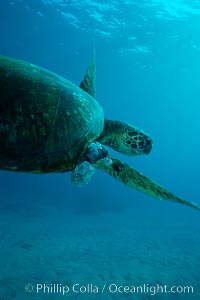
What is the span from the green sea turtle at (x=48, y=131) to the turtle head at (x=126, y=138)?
92 centimetres

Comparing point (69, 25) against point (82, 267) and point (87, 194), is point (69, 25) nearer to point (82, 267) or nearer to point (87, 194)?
point (87, 194)

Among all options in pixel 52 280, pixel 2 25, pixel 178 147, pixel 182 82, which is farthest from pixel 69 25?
pixel 178 147

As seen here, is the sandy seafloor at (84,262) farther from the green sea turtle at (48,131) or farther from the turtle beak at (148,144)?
the green sea turtle at (48,131)

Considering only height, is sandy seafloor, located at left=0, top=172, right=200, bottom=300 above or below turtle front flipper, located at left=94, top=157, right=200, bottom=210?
below

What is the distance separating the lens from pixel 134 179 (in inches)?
119

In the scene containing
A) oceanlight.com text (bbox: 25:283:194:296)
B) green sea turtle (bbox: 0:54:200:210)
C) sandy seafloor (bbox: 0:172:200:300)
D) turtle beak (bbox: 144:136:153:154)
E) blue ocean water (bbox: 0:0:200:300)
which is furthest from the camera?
blue ocean water (bbox: 0:0:200:300)

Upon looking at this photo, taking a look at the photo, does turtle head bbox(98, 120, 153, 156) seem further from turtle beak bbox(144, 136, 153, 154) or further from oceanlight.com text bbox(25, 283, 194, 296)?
oceanlight.com text bbox(25, 283, 194, 296)

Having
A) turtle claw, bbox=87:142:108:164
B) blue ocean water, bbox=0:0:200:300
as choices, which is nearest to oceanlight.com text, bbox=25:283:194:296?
blue ocean water, bbox=0:0:200:300

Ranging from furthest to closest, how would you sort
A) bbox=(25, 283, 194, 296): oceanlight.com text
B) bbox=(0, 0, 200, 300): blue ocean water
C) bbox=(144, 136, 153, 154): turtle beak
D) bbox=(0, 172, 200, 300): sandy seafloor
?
1. bbox=(0, 0, 200, 300): blue ocean water
2. bbox=(0, 172, 200, 300): sandy seafloor
3. bbox=(25, 283, 194, 296): oceanlight.com text
4. bbox=(144, 136, 153, 154): turtle beak

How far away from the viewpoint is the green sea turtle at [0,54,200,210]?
284 cm

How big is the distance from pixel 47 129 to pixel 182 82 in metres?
41.5

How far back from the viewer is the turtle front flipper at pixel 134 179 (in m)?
2.84

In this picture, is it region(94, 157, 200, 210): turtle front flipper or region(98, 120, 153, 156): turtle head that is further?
region(98, 120, 153, 156): turtle head

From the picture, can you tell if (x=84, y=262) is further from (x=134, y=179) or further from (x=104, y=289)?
(x=134, y=179)
